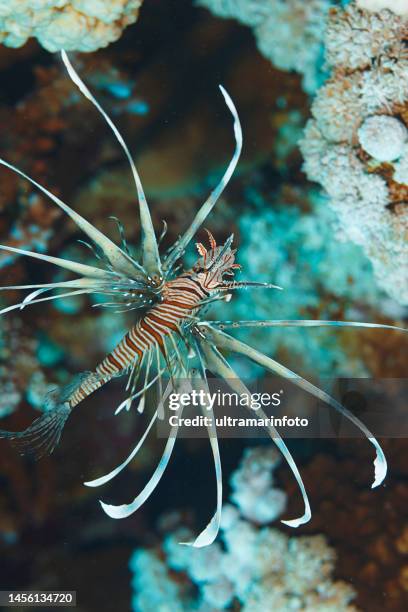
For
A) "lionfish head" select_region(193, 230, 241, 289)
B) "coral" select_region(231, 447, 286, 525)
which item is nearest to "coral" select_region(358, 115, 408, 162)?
"lionfish head" select_region(193, 230, 241, 289)

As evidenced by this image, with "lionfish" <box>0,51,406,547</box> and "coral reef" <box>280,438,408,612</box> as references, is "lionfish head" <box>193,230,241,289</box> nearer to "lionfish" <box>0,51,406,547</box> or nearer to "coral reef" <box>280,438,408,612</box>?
"lionfish" <box>0,51,406,547</box>

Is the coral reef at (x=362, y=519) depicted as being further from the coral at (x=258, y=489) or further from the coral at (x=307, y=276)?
the coral at (x=307, y=276)

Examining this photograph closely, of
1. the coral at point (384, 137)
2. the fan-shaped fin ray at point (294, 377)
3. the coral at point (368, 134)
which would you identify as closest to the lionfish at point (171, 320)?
the fan-shaped fin ray at point (294, 377)

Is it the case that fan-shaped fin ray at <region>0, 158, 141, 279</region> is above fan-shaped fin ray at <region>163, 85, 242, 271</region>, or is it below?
below

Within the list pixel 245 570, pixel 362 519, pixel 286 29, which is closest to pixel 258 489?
pixel 245 570

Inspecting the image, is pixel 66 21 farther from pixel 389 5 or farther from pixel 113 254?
pixel 389 5

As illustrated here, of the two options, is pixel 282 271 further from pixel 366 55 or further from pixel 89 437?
pixel 89 437

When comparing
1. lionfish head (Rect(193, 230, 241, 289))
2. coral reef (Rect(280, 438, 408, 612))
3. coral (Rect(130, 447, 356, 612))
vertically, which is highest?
lionfish head (Rect(193, 230, 241, 289))
